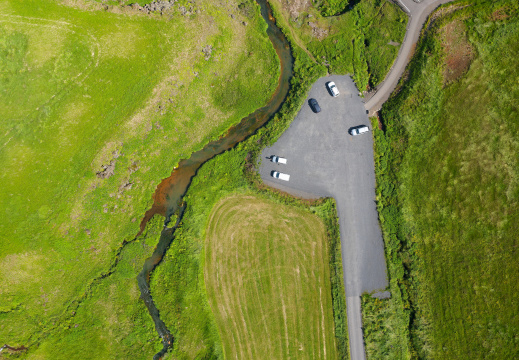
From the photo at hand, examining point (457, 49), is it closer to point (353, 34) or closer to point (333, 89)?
point (353, 34)

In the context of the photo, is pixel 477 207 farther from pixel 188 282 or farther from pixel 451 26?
pixel 188 282

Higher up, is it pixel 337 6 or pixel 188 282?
pixel 337 6

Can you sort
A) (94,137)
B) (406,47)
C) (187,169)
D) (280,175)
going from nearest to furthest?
1. (280,175)
2. (94,137)
3. (406,47)
4. (187,169)

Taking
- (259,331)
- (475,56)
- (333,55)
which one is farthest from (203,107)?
(475,56)

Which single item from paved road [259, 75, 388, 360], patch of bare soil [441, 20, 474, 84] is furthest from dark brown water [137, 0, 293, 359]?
patch of bare soil [441, 20, 474, 84]

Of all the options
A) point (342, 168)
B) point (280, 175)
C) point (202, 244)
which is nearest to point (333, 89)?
point (342, 168)

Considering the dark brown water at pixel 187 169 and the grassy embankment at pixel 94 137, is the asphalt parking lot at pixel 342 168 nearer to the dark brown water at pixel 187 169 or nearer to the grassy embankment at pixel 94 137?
the dark brown water at pixel 187 169

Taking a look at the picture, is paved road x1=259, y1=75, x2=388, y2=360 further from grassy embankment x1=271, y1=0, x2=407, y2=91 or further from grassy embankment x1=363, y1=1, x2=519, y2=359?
grassy embankment x1=271, y1=0, x2=407, y2=91
